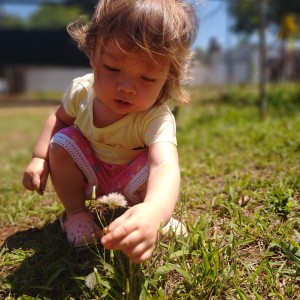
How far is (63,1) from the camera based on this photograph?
48.2ft

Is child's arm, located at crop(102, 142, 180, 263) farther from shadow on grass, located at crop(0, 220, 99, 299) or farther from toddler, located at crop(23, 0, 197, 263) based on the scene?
shadow on grass, located at crop(0, 220, 99, 299)

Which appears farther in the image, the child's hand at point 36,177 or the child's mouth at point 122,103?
the child's hand at point 36,177

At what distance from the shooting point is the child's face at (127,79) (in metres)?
1.53

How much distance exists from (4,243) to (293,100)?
213 inches

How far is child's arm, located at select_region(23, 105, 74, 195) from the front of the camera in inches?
69.7

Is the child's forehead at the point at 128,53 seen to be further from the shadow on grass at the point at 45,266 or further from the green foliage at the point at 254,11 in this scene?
the green foliage at the point at 254,11

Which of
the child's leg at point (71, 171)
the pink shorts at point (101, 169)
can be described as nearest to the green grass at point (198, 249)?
the child's leg at point (71, 171)

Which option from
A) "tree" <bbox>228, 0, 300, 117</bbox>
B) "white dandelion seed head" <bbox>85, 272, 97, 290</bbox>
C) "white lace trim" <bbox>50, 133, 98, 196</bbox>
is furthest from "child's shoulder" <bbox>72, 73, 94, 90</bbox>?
"tree" <bbox>228, 0, 300, 117</bbox>

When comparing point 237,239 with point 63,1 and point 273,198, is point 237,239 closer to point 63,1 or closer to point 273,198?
point 273,198

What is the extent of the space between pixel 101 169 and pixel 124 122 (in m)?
0.27

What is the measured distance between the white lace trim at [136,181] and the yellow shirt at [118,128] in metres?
0.12

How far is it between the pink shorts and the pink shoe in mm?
166

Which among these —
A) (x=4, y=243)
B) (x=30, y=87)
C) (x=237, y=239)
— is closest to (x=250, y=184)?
(x=237, y=239)

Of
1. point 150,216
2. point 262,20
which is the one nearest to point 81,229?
point 150,216
